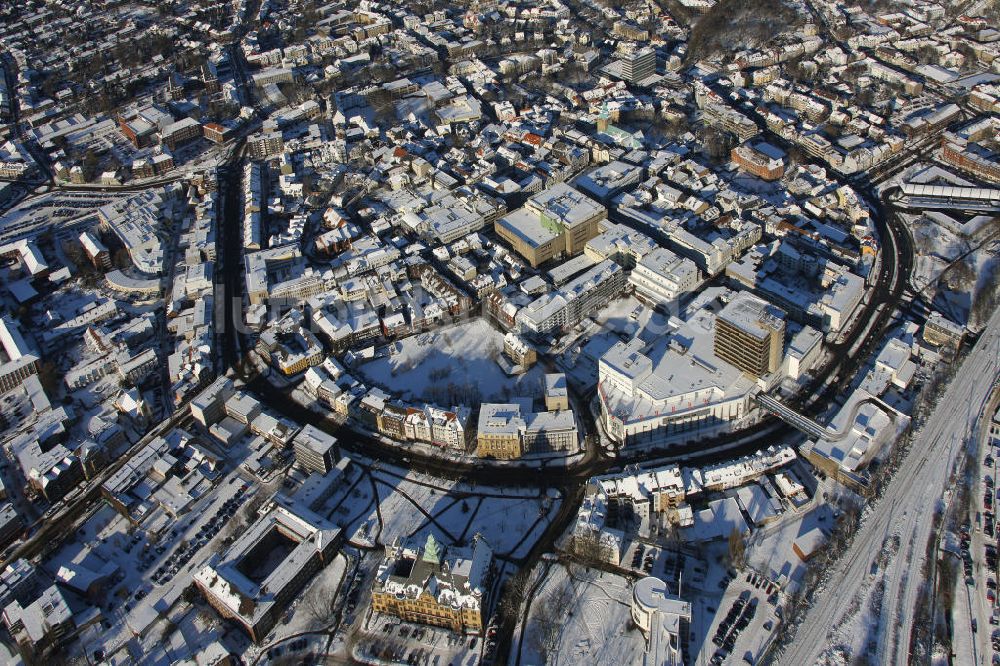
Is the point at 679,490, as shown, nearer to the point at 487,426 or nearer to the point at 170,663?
the point at 487,426

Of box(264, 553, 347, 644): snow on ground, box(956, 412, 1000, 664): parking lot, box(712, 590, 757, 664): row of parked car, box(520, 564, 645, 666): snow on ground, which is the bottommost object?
box(264, 553, 347, 644): snow on ground

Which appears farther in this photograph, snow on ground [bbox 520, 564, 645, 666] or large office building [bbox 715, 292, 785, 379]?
large office building [bbox 715, 292, 785, 379]

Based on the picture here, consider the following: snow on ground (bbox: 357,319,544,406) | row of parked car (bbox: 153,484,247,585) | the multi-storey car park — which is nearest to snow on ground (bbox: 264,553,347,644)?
the multi-storey car park

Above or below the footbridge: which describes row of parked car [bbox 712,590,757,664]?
below

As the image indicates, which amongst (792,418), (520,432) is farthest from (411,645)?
(792,418)

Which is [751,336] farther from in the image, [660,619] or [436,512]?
[436,512]

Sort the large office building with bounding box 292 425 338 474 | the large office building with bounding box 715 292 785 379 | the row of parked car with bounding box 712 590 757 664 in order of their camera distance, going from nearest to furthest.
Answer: the row of parked car with bounding box 712 590 757 664
the large office building with bounding box 292 425 338 474
the large office building with bounding box 715 292 785 379

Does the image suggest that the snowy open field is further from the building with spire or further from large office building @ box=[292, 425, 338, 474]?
the building with spire

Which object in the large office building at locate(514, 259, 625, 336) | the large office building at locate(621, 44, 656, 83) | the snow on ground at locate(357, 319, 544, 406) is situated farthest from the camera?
the large office building at locate(621, 44, 656, 83)
